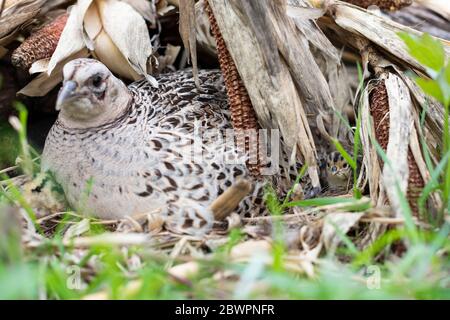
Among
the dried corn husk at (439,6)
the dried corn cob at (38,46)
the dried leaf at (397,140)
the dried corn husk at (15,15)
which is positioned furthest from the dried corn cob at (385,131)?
the dried corn husk at (15,15)

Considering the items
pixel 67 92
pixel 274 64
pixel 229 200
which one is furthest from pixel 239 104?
pixel 67 92

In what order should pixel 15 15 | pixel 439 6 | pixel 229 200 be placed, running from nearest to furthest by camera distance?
pixel 229 200
pixel 15 15
pixel 439 6

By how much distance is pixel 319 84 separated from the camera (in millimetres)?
2500

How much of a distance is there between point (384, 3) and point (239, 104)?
3.04 feet

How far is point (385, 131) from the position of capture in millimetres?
2320

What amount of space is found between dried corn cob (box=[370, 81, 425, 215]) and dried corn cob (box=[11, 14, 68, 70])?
1.22m

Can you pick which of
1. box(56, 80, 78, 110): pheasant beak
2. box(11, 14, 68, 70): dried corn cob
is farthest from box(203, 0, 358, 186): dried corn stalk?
box(11, 14, 68, 70): dried corn cob

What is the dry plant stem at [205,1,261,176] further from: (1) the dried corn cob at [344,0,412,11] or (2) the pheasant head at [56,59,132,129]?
(1) the dried corn cob at [344,0,412,11]

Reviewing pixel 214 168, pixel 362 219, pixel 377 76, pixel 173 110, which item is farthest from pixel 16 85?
pixel 362 219

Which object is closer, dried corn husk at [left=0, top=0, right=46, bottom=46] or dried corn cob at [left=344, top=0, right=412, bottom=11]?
dried corn husk at [left=0, top=0, right=46, bottom=46]

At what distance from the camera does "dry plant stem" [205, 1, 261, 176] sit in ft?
7.84

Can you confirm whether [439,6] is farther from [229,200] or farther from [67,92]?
[67,92]

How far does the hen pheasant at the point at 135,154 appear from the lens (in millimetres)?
2260

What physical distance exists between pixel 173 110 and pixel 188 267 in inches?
35.7
